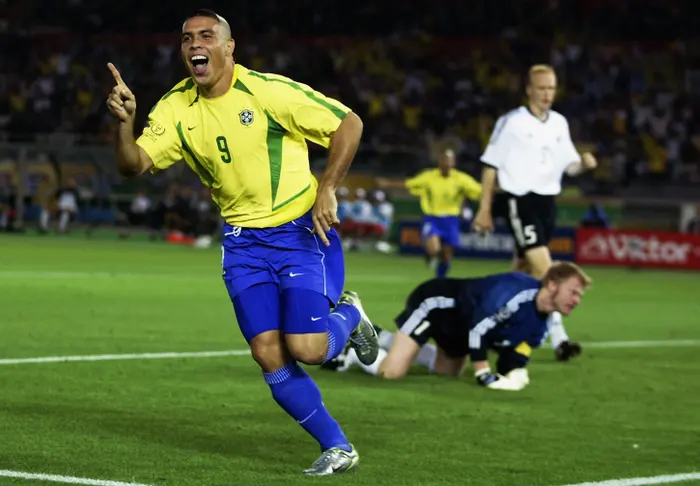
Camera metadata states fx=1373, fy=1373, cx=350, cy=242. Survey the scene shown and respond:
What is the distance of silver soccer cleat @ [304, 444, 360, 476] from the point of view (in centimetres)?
639

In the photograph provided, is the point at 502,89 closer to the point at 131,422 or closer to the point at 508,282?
the point at 508,282

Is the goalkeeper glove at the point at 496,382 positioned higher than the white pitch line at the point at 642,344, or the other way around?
the goalkeeper glove at the point at 496,382

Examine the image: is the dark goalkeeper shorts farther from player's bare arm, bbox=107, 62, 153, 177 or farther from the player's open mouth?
the player's open mouth

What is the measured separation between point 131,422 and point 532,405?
8.93ft

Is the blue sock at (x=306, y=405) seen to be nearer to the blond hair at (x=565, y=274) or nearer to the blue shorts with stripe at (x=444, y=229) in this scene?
the blond hair at (x=565, y=274)

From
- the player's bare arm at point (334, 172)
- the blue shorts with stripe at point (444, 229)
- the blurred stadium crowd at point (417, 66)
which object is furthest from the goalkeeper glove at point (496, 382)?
the blurred stadium crowd at point (417, 66)

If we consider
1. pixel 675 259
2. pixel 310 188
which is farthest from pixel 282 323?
pixel 675 259

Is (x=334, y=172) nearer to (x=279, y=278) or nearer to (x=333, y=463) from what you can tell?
(x=279, y=278)

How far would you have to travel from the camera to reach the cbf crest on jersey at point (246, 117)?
671 cm

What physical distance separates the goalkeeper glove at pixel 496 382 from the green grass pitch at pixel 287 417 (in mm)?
81

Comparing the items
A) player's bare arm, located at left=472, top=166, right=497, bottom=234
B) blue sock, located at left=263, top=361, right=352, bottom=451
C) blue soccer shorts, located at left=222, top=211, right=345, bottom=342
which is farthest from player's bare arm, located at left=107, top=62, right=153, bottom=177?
player's bare arm, located at left=472, top=166, right=497, bottom=234

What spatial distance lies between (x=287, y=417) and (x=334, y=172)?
225 cm

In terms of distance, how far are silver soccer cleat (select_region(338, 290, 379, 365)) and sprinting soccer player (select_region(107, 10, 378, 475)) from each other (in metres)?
0.55

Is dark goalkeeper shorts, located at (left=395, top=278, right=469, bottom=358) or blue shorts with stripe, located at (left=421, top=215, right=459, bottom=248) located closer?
dark goalkeeper shorts, located at (left=395, top=278, right=469, bottom=358)
